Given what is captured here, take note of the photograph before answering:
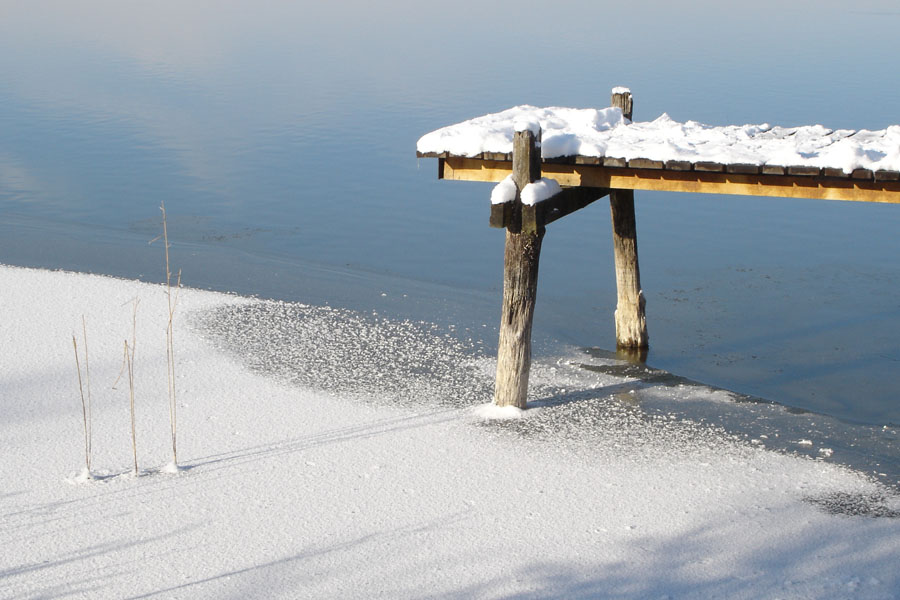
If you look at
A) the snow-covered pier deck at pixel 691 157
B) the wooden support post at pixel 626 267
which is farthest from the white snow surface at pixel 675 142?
the wooden support post at pixel 626 267

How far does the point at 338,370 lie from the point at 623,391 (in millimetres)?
2854

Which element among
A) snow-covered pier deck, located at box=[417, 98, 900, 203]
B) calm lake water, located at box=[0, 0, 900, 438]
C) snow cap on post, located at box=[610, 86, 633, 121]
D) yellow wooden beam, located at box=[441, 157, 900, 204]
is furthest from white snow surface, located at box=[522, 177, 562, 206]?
calm lake water, located at box=[0, 0, 900, 438]

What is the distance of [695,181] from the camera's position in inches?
312

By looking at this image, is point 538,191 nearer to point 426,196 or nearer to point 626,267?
point 626,267

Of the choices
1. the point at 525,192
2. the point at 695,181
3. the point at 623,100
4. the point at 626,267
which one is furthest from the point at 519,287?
the point at 623,100

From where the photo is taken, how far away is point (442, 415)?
28.5 feet

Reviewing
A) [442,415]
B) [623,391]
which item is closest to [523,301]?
[442,415]

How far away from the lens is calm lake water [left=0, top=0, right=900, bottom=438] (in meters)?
12.7

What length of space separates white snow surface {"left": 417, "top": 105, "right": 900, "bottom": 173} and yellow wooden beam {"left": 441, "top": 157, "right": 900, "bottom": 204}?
18cm

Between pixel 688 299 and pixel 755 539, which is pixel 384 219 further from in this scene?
pixel 755 539

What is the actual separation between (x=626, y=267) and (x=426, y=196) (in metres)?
10.4

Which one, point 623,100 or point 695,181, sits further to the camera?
point 623,100

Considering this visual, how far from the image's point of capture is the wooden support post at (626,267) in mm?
10133

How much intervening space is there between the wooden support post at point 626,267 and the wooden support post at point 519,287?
2082 mm
